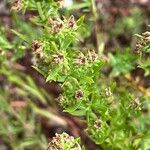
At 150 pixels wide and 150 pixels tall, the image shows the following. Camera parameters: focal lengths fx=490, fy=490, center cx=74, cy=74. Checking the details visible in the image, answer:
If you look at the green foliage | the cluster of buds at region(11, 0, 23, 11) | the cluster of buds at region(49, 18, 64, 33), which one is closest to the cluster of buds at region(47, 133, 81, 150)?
the cluster of buds at region(49, 18, 64, 33)

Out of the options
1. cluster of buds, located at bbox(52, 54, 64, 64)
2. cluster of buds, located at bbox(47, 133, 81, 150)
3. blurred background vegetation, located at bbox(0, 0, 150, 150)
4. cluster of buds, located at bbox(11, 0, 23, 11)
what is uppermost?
cluster of buds, located at bbox(11, 0, 23, 11)

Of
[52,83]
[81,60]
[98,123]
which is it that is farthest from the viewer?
[52,83]

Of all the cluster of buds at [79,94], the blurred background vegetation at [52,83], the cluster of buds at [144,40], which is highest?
the cluster of buds at [144,40]

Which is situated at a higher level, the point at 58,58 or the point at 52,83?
Answer: the point at 58,58

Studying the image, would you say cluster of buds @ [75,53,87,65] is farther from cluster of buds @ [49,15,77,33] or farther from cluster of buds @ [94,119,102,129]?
cluster of buds @ [94,119,102,129]

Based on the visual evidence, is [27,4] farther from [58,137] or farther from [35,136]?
[35,136]

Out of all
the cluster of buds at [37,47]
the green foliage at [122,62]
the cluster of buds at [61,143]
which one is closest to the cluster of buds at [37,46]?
the cluster of buds at [37,47]

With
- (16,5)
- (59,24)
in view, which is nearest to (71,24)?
(59,24)

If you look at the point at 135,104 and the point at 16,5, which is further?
the point at 135,104

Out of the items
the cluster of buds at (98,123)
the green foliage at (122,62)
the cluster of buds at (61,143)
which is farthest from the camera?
the green foliage at (122,62)

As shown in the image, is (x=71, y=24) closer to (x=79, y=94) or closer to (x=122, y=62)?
(x=79, y=94)

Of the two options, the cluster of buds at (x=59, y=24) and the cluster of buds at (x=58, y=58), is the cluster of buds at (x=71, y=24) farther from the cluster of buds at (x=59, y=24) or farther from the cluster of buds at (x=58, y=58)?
the cluster of buds at (x=58, y=58)
